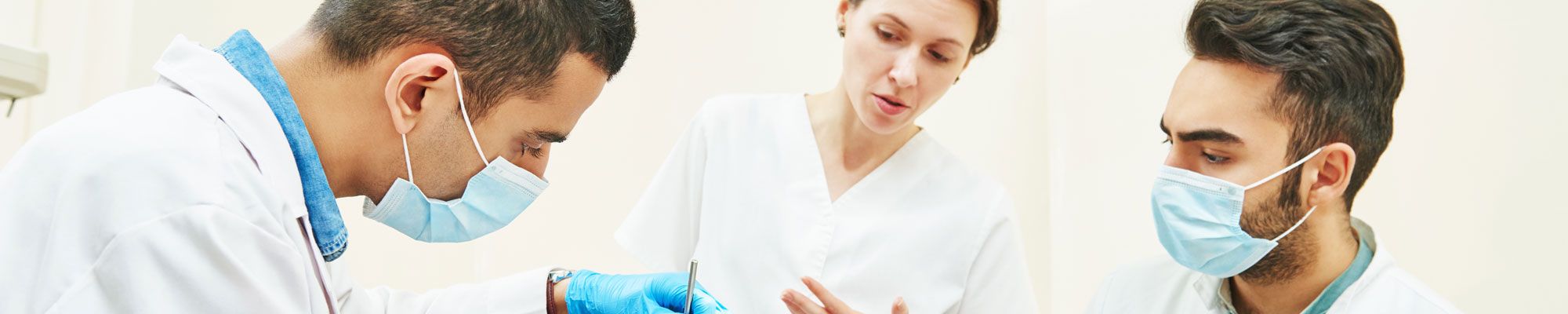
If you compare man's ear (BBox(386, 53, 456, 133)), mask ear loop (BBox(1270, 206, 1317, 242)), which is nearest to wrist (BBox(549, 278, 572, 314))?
man's ear (BBox(386, 53, 456, 133))

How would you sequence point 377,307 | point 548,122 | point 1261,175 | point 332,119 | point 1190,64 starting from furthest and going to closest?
point 1190,64, point 1261,175, point 377,307, point 548,122, point 332,119

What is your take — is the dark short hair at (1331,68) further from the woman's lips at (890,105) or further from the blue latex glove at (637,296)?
the blue latex glove at (637,296)

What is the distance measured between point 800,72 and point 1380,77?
55.3 inches

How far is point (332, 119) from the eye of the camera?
3.49ft

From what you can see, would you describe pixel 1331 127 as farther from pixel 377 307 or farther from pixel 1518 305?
pixel 377 307

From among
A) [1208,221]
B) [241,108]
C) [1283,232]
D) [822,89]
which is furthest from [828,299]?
[822,89]

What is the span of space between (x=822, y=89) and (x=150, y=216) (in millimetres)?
2013

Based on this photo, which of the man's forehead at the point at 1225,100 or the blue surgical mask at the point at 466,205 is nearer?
the blue surgical mask at the point at 466,205

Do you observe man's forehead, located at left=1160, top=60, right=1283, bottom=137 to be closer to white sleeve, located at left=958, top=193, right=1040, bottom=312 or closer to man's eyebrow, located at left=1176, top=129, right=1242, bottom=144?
man's eyebrow, located at left=1176, top=129, right=1242, bottom=144

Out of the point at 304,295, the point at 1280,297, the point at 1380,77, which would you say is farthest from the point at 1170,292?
the point at 304,295

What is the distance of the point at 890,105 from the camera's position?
1776mm

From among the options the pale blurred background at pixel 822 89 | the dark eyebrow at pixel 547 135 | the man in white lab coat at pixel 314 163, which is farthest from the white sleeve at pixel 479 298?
the pale blurred background at pixel 822 89

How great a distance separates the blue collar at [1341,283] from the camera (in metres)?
1.61

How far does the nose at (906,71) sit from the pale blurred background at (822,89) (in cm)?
85
